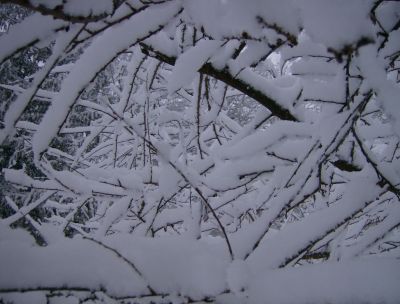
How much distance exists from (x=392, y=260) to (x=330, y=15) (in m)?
0.64

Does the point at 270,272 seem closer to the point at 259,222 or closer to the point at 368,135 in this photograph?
the point at 259,222

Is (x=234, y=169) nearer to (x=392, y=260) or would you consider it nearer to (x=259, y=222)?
(x=259, y=222)

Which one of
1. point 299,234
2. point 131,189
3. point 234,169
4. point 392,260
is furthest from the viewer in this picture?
point 131,189

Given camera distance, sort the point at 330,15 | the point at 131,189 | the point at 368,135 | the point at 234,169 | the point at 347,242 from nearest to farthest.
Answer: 1. the point at 330,15
2. the point at 234,169
3. the point at 131,189
4. the point at 368,135
5. the point at 347,242

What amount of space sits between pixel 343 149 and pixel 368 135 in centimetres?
41

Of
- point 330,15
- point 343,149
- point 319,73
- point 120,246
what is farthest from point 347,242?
point 330,15

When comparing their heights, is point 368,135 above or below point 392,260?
above

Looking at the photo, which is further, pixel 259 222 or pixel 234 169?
pixel 234 169

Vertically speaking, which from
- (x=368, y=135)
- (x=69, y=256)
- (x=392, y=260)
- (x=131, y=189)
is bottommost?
(x=69, y=256)

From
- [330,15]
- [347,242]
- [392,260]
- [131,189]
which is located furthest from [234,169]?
[347,242]

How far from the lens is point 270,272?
83 centimetres

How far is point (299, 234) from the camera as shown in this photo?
95 centimetres

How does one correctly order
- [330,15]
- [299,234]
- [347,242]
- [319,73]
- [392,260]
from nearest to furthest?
[330,15]
[392,260]
[299,234]
[319,73]
[347,242]

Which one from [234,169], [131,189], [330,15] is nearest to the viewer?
[330,15]
